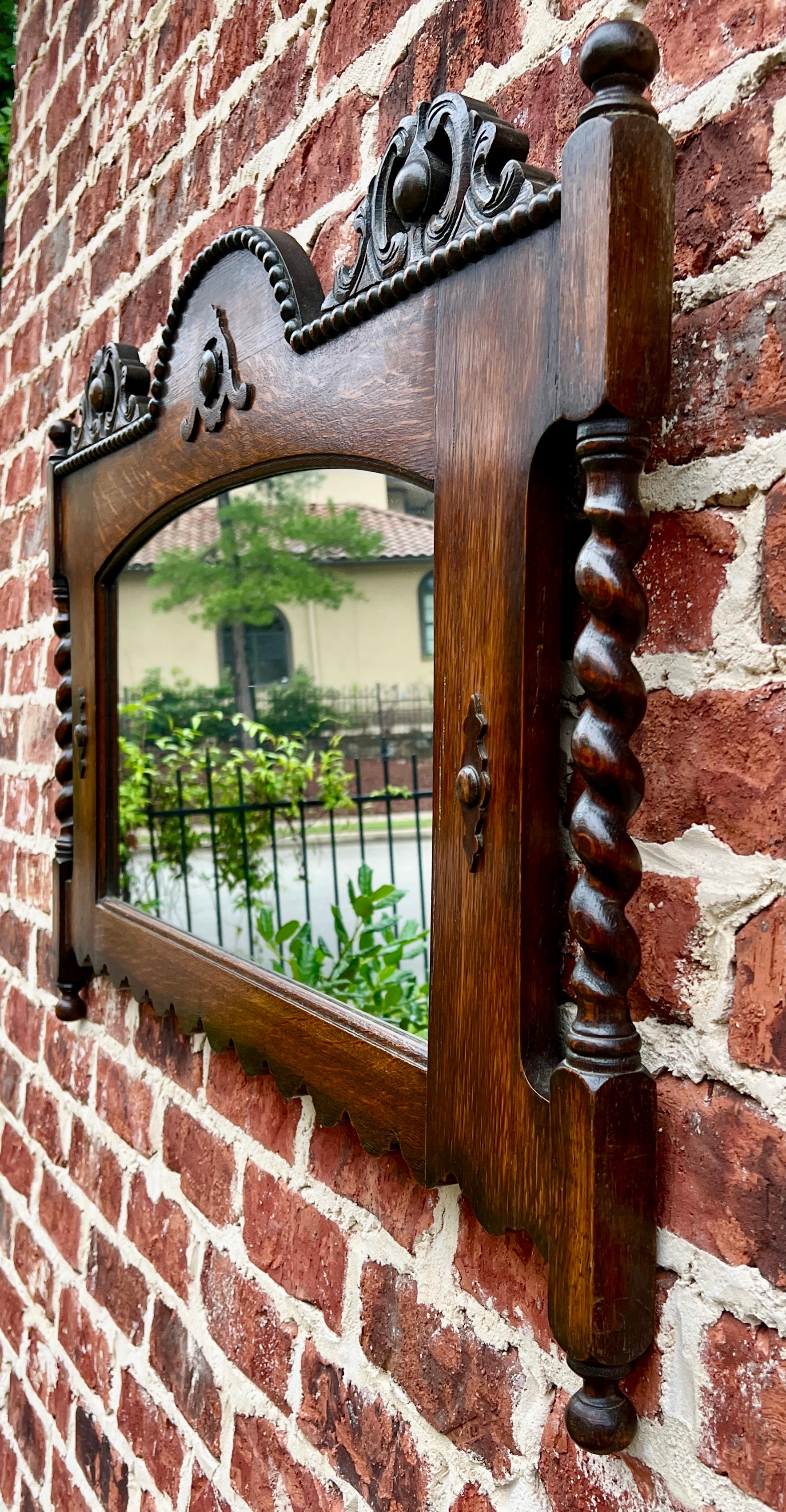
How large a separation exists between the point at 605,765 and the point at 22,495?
5.92 ft

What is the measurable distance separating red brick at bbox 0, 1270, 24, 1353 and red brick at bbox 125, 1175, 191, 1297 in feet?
2.07

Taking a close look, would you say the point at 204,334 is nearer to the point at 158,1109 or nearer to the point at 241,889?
the point at 158,1109

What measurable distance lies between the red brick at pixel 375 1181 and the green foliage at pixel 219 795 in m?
2.40

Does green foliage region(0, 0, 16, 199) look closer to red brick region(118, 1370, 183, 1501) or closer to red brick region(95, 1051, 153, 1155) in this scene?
red brick region(95, 1051, 153, 1155)

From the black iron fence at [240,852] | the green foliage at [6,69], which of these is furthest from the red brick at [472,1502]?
the green foliage at [6,69]

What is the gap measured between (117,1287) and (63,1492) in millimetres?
454

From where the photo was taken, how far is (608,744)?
72cm

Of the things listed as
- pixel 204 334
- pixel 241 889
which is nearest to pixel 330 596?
pixel 241 889

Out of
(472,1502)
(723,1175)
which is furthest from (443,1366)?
(723,1175)

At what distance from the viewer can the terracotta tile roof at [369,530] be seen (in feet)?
42.4

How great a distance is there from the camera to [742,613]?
70 centimetres

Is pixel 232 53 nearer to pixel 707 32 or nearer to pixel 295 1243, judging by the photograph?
pixel 707 32

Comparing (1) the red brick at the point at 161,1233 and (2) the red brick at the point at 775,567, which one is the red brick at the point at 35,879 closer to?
(1) the red brick at the point at 161,1233

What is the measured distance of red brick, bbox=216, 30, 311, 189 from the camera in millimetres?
1278
